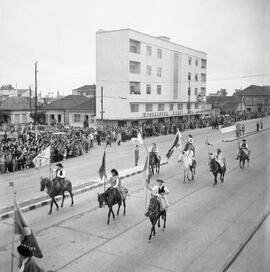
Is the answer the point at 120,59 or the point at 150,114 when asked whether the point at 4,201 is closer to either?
the point at 120,59

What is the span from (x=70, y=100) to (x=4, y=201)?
46852mm

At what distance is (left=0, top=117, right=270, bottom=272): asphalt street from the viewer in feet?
34.8

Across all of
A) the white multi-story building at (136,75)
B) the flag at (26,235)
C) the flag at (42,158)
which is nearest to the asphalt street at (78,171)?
the flag at (42,158)

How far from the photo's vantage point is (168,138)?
4559 cm

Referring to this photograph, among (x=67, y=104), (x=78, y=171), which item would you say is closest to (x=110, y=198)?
(x=78, y=171)

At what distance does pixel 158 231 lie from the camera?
13.2 m

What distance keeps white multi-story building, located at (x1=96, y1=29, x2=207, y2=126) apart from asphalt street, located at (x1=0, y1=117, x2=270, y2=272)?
31006 mm

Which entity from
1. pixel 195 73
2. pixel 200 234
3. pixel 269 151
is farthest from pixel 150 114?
pixel 200 234

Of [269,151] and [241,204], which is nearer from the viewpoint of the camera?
[241,204]

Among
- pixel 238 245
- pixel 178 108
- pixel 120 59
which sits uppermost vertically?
pixel 120 59

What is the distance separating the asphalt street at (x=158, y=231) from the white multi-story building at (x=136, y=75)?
3101 cm

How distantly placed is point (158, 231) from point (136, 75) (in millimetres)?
40590

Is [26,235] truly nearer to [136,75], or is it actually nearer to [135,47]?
[136,75]

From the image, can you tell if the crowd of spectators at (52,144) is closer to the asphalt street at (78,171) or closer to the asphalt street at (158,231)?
the asphalt street at (78,171)
